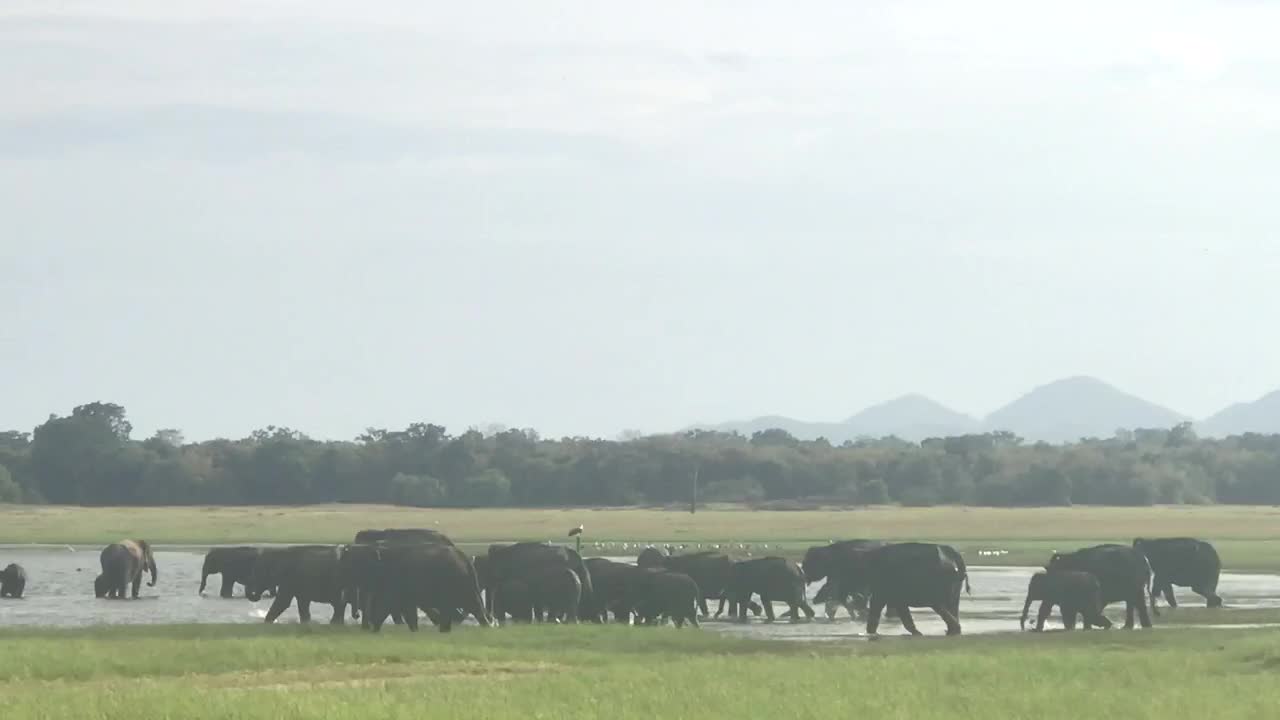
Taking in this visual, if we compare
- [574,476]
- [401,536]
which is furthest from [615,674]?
[574,476]

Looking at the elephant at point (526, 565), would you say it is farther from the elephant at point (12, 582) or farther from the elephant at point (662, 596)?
the elephant at point (12, 582)

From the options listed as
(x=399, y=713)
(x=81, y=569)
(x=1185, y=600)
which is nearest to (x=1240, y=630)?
(x=1185, y=600)

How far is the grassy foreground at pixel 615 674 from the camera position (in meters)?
20.9

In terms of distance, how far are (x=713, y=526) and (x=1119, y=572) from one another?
49656 millimetres

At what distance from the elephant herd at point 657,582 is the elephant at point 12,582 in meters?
5.53

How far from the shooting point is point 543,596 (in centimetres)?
3616

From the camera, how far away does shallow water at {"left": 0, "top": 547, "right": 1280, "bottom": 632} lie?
1441 inches

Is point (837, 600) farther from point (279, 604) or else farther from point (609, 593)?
point (279, 604)

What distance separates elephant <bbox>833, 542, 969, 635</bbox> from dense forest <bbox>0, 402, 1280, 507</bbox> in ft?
245

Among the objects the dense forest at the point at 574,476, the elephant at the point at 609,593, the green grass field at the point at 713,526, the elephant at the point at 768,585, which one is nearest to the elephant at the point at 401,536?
the elephant at the point at 609,593

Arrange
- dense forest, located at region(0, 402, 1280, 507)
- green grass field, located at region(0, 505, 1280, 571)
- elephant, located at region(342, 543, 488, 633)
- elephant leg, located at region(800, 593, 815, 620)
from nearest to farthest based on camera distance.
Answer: elephant, located at region(342, 543, 488, 633)
elephant leg, located at region(800, 593, 815, 620)
green grass field, located at region(0, 505, 1280, 571)
dense forest, located at region(0, 402, 1280, 507)

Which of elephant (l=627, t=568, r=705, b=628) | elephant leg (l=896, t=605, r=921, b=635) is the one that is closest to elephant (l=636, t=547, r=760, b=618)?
elephant (l=627, t=568, r=705, b=628)

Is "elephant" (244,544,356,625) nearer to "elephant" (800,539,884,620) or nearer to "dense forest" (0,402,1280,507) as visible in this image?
"elephant" (800,539,884,620)

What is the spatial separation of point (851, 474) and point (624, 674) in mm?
95032
